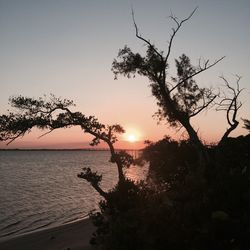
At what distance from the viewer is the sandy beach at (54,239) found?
76.1 feet

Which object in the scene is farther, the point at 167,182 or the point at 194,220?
the point at 167,182

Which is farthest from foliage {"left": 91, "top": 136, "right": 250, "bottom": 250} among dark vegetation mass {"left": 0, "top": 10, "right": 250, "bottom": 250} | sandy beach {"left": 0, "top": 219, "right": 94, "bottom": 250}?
sandy beach {"left": 0, "top": 219, "right": 94, "bottom": 250}

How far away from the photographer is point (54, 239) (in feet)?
84.6

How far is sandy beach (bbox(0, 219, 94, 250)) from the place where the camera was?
23.2 m

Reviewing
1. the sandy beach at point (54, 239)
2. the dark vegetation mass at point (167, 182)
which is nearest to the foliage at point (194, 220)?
the dark vegetation mass at point (167, 182)

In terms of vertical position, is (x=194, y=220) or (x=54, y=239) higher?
(x=194, y=220)

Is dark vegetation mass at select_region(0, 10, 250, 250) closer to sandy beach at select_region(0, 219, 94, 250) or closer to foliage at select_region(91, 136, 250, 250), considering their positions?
foliage at select_region(91, 136, 250, 250)

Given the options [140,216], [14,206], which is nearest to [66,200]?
[14,206]

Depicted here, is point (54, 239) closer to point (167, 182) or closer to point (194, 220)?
point (167, 182)

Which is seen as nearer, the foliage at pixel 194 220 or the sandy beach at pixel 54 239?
the foliage at pixel 194 220

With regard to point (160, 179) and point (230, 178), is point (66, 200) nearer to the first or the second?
point (160, 179)

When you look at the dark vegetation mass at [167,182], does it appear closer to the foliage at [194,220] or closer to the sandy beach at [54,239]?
the foliage at [194,220]

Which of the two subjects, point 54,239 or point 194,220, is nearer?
point 194,220

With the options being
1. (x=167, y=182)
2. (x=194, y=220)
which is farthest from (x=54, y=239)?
(x=194, y=220)
